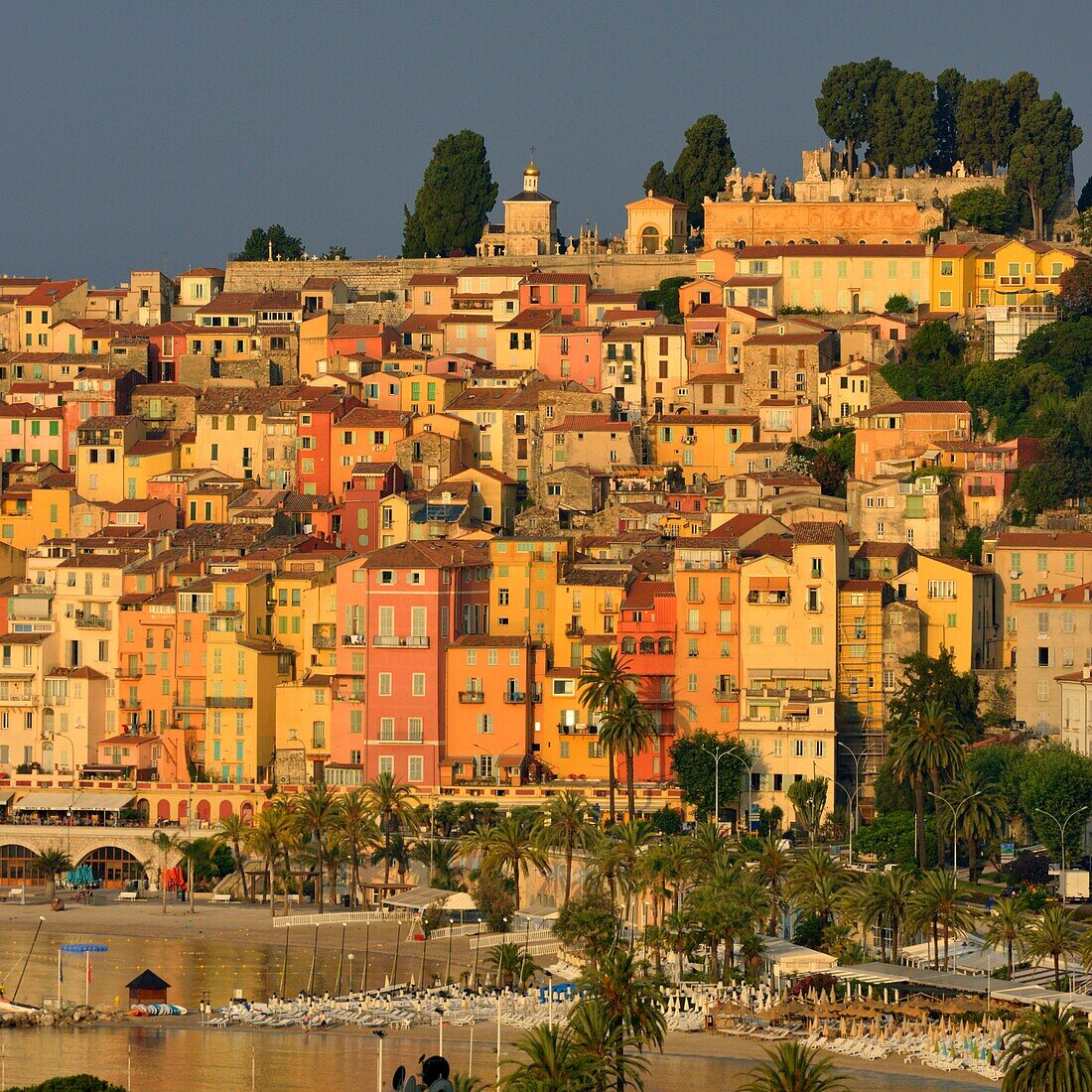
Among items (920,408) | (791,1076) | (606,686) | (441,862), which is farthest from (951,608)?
(791,1076)

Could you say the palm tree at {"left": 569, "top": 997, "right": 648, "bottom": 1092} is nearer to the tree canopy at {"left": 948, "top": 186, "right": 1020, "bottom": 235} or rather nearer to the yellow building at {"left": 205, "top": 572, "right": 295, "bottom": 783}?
the yellow building at {"left": 205, "top": 572, "right": 295, "bottom": 783}

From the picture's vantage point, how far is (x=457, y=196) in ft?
422

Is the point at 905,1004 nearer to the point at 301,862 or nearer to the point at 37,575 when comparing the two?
the point at 301,862

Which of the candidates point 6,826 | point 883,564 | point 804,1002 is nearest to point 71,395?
point 6,826

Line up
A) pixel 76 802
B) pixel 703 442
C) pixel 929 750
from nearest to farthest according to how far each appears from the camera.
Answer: pixel 929 750, pixel 76 802, pixel 703 442

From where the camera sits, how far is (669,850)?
3118 inches

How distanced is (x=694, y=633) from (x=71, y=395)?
103 feet

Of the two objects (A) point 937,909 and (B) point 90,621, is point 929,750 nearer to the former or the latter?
(A) point 937,909

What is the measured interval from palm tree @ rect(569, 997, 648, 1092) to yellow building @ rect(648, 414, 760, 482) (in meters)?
49.0

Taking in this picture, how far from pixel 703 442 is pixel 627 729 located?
22982mm

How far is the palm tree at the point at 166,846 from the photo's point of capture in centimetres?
9100

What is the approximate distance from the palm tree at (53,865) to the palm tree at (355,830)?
30.5 feet

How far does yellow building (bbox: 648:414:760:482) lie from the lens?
108938mm

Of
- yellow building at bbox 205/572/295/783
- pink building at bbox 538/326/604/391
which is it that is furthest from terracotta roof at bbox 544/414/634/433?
yellow building at bbox 205/572/295/783
